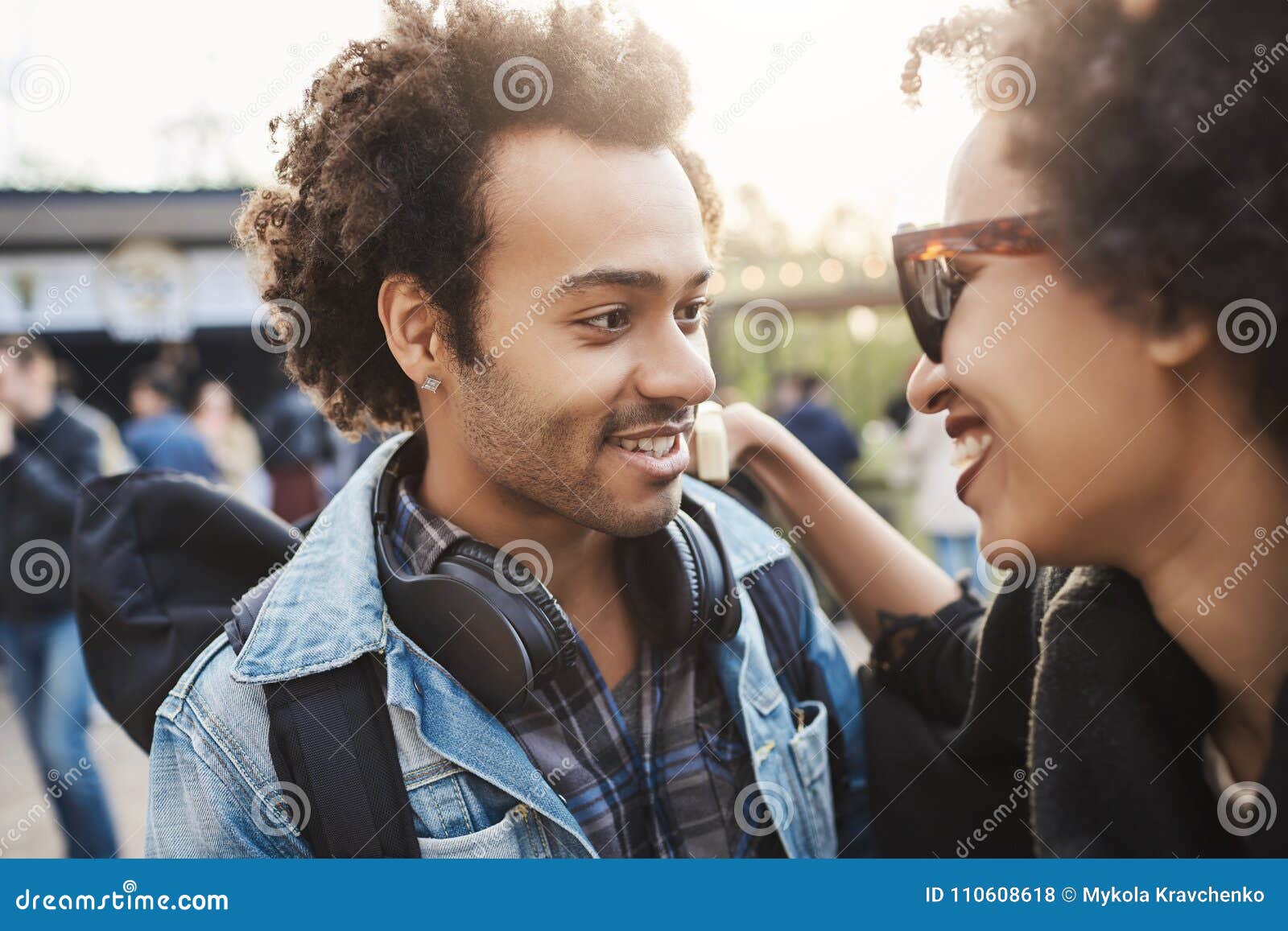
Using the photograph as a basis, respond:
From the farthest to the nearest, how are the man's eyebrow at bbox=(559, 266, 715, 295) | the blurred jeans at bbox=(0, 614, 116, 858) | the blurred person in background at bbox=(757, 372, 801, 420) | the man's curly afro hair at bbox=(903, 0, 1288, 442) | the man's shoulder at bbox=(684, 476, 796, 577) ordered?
the blurred person in background at bbox=(757, 372, 801, 420), the blurred jeans at bbox=(0, 614, 116, 858), the man's shoulder at bbox=(684, 476, 796, 577), the man's eyebrow at bbox=(559, 266, 715, 295), the man's curly afro hair at bbox=(903, 0, 1288, 442)

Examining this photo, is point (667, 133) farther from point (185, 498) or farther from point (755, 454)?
point (185, 498)

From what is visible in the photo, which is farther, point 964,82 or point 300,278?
point 300,278

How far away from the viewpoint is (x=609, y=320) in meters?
1.77

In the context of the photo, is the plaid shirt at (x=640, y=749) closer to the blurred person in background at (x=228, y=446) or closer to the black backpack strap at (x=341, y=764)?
the black backpack strap at (x=341, y=764)

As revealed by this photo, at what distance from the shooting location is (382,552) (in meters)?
1.85

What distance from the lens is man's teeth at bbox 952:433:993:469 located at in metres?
1.56

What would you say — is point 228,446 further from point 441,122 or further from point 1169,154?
point 1169,154

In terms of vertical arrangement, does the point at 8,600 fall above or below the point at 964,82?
below

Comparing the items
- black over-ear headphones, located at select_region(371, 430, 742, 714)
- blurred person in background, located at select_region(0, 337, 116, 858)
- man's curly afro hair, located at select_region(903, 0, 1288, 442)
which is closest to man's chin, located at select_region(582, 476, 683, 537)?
black over-ear headphones, located at select_region(371, 430, 742, 714)

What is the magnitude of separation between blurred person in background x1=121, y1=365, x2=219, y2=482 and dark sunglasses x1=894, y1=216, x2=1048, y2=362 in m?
4.58

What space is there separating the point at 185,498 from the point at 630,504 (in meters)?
1.10

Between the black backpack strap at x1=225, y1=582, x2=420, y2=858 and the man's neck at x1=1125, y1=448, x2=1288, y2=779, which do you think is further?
the black backpack strap at x1=225, y1=582, x2=420, y2=858

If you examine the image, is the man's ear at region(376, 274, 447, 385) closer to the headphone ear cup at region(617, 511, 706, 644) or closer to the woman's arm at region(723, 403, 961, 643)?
the headphone ear cup at region(617, 511, 706, 644)
